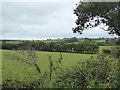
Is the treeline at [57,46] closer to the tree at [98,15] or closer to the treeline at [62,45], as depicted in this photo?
the treeline at [62,45]

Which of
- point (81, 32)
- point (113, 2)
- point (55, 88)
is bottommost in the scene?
point (55, 88)

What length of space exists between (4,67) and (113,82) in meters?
6.10

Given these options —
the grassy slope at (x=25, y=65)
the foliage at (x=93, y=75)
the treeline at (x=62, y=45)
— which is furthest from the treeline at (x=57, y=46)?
the foliage at (x=93, y=75)

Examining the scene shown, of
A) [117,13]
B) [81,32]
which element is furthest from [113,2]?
[81,32]

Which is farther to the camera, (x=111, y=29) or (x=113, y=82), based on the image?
(x=111, y=29)

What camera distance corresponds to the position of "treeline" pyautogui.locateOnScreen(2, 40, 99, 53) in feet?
40.2

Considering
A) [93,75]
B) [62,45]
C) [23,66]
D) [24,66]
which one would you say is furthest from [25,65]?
[93,75]

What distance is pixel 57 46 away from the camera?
14.0m

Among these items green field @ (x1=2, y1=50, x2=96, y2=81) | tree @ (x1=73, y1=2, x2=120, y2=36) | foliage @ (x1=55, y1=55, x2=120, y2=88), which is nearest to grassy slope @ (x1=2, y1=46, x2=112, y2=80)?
green field @ (x1=2, y1=50, x2=96, y2=81)

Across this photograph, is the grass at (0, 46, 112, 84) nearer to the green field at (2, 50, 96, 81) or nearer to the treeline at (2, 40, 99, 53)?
the green field at (2, 50, 96, 81)

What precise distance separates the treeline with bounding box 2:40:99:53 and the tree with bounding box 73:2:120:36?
12.1 feet

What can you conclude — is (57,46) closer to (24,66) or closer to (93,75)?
(24,66)

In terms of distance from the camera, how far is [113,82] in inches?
373

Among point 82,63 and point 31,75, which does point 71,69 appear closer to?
point 82,63
